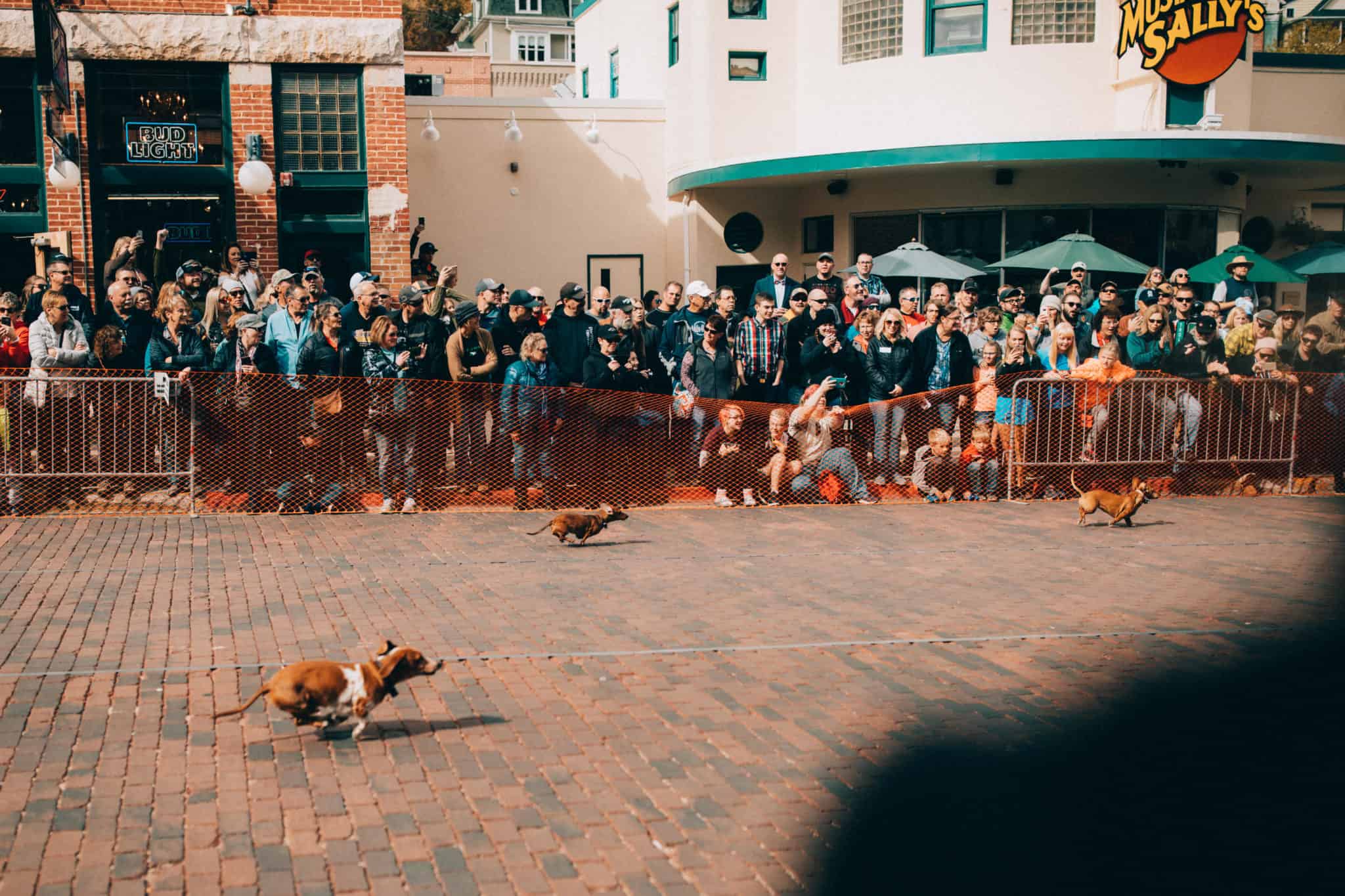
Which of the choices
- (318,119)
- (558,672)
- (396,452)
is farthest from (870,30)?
(558,672)

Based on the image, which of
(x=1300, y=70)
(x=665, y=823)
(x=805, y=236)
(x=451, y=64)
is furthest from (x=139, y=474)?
(x=451, y=64)

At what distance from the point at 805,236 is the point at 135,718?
19.8 m

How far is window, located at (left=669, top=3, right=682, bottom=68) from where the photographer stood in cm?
2531

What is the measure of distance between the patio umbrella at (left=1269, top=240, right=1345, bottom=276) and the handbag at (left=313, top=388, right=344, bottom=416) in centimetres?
1384

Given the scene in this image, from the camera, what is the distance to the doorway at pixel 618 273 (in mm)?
24766

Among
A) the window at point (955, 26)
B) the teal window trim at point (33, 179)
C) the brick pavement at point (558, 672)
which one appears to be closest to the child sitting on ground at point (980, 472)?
the brick pavement at point (558, 672)

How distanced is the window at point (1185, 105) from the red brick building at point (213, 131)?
38.8 ft

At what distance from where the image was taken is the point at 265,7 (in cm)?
1898

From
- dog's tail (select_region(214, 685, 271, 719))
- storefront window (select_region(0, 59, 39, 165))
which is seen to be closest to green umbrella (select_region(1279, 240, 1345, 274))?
dog's tail (select_region(214, 685, 271, 719))

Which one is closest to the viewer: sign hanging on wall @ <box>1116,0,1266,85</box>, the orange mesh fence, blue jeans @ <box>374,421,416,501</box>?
the orange mesh fence

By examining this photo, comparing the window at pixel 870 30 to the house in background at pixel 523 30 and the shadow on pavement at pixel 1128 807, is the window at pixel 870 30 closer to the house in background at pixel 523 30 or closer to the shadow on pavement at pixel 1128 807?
the shadow on pavement at pixel 1128 807

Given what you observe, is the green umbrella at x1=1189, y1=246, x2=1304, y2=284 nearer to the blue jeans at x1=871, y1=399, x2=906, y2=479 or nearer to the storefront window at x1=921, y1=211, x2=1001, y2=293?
the storefront window at x1=921, y1=211, x2=1001, y2=293

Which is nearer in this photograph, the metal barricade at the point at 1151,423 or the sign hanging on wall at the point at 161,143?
the metal barricade at the point at 1151,423

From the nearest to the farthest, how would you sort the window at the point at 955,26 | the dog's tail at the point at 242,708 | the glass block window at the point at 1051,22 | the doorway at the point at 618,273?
the dog's tail at the point at 242,708 → the glass block window at the point at 1051,22 → the window at the point at 955,26 → the doorway at the point at 618,273
